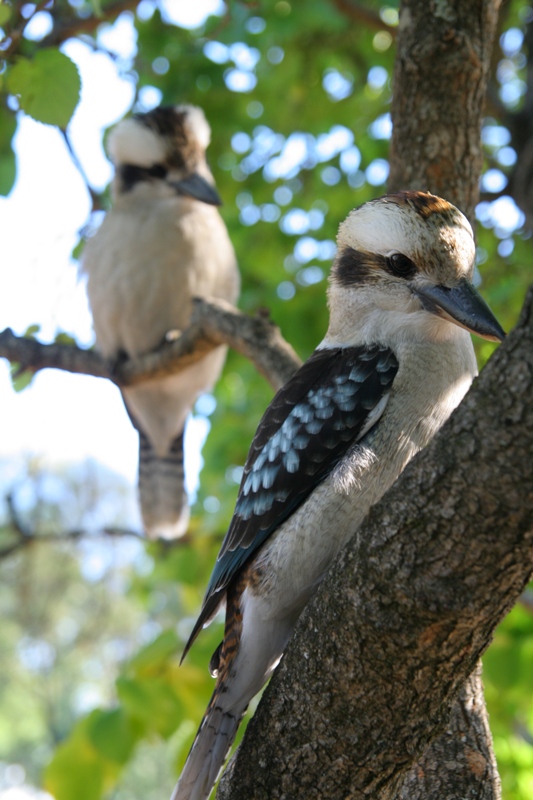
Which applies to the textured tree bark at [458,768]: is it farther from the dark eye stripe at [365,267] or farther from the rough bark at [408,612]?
the dark eye stripe at [365,267]

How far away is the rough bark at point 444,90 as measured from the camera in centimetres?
264

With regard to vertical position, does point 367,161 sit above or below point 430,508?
above

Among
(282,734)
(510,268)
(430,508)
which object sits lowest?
(282,734)

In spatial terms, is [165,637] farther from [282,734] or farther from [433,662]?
[433,662]

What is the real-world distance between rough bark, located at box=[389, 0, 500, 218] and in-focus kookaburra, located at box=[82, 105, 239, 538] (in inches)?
70.8

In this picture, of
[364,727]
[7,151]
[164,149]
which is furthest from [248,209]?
[364,727]

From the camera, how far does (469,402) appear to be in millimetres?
1188

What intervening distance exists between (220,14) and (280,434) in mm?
3889

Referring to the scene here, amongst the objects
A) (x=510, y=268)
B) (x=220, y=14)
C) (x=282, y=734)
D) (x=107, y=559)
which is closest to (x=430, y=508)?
(x=282, y=734)

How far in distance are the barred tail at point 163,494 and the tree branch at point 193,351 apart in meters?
1.00

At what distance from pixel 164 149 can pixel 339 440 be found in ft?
10.3

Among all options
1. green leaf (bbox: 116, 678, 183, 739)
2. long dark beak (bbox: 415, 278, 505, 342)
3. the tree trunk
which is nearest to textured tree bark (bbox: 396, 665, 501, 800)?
the tree trunk

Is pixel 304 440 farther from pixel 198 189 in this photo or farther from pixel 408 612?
pixel 198 189

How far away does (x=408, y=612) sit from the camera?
4.25 feet
